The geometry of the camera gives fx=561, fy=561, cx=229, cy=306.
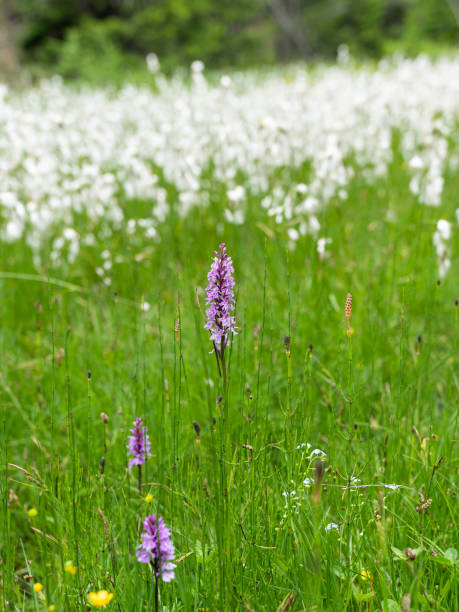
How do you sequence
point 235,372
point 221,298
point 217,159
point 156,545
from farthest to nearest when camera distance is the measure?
1. point 217,159
2. point 235,372
3. point 221,298
4. point 156,545

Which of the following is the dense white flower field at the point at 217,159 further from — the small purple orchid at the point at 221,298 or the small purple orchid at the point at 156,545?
the small purple orchid at the point at 156,545

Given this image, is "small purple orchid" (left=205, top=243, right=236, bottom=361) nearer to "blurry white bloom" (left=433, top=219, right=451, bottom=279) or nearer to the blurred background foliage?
"blurry white bloom" (left=433, top=219, right=451, bottom=279)

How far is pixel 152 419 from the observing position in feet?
7.73

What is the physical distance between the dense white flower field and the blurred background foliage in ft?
48.2

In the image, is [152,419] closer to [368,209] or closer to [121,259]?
[121,259]

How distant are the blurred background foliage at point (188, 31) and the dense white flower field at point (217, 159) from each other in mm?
14700

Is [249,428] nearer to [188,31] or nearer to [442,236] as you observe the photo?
[442,236]

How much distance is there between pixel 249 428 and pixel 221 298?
1.45 feet

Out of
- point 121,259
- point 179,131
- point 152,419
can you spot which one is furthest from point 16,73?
point 152,419

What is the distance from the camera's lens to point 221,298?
1272 millimetres

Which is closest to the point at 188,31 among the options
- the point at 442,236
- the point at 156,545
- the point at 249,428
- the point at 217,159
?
the point at 217,159

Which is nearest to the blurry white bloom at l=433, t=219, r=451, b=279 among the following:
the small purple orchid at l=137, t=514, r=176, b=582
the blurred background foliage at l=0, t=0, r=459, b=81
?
the small purple orchid at l=137, t=514, r=176, b=582

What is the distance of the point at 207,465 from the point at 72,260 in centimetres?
241

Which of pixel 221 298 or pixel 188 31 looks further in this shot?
pixel 188 31
